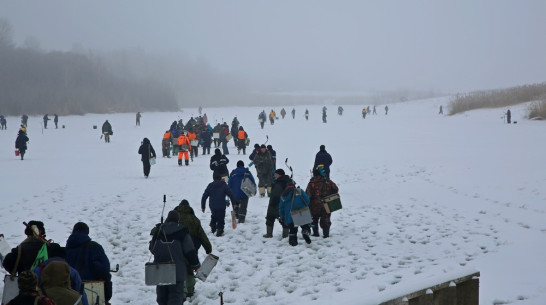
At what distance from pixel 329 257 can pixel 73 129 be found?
1854 inches

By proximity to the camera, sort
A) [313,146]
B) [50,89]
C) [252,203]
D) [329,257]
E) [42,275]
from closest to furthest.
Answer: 1. [42,275]
2. [329,257]
3. [252,203]
4. [313,146]
5. [50,89]

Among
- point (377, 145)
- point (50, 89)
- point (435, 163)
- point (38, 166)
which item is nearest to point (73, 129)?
point (38, 166)

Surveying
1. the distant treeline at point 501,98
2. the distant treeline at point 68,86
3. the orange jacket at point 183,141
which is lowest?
the orange jacket at point 183,141

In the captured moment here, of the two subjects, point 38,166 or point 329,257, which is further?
point 38,166

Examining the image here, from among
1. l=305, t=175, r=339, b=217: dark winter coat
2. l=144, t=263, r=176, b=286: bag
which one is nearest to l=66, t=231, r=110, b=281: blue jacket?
l=144, t=263, r=176, b=286: bag

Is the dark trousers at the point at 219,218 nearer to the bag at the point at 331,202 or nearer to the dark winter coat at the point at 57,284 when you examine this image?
the bag at the point at 331,202

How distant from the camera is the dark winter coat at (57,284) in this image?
450 cm

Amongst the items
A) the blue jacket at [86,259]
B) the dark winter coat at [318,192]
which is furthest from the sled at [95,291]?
the dark winter coat at [318,192]

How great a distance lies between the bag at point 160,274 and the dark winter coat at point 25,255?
4.48ft

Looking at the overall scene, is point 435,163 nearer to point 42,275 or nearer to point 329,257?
point 329,257

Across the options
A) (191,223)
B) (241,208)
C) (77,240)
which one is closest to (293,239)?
(241,208)

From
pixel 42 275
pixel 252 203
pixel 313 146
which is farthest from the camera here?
pixel 313 146

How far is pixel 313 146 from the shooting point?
32875 mm

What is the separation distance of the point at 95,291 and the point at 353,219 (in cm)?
901
